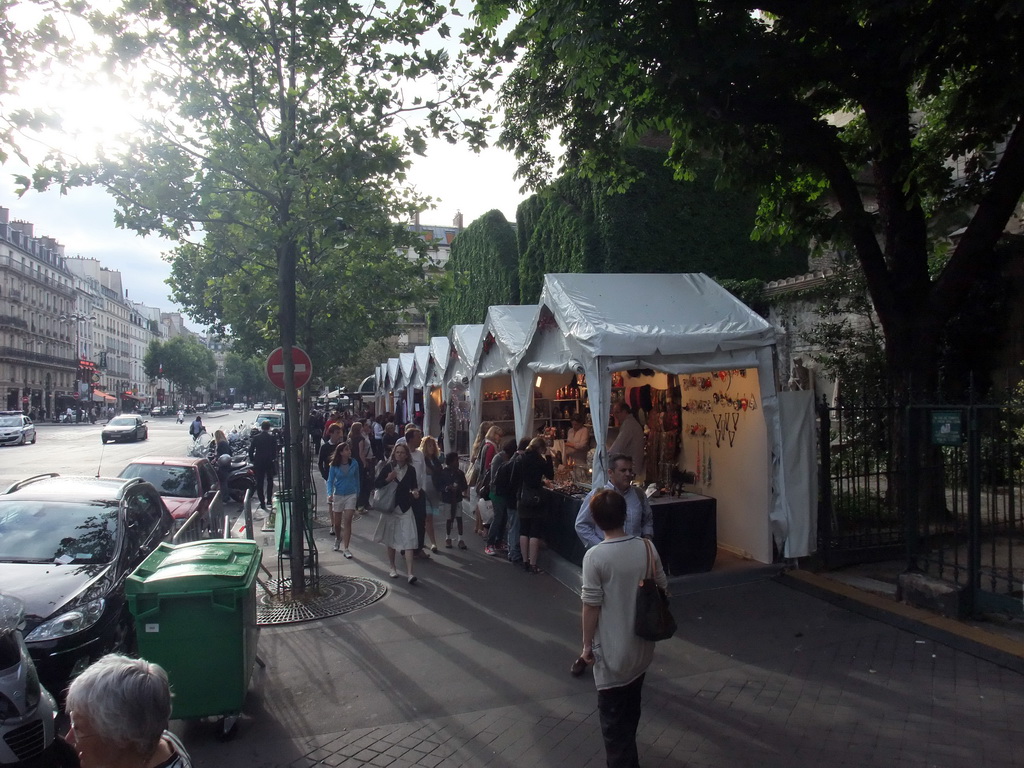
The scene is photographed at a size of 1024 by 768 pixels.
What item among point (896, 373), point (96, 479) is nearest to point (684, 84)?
point (896, 373)

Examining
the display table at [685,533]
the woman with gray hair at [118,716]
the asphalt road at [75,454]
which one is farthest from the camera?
the asphalt road at [75,454]

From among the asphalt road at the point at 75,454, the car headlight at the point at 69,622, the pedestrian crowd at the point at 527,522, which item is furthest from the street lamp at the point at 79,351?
the car headlight at the point at 69,622

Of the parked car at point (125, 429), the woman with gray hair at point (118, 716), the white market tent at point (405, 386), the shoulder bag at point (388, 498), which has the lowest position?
the parked car at point (125, 429)

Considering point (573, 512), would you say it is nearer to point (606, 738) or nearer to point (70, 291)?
point (606, 738)

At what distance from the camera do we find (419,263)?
12.7m

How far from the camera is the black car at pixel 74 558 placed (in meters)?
5.24

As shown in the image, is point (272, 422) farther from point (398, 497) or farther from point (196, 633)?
point (196, 633)

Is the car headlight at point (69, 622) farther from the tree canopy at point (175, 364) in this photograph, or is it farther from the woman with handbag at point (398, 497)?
the tree canopy at point (175, 364)

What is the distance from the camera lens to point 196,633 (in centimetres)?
500

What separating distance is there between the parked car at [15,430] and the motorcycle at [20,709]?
3740 cm

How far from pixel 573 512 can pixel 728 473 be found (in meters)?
2.14

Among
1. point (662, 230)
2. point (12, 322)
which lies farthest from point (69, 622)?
point (12, 322)

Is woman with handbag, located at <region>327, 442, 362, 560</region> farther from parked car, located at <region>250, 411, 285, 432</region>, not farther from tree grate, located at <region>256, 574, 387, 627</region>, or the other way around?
parked car, located at <region>250, 411, 285, 432</region>

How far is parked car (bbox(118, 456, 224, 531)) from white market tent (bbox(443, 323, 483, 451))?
192 inches
